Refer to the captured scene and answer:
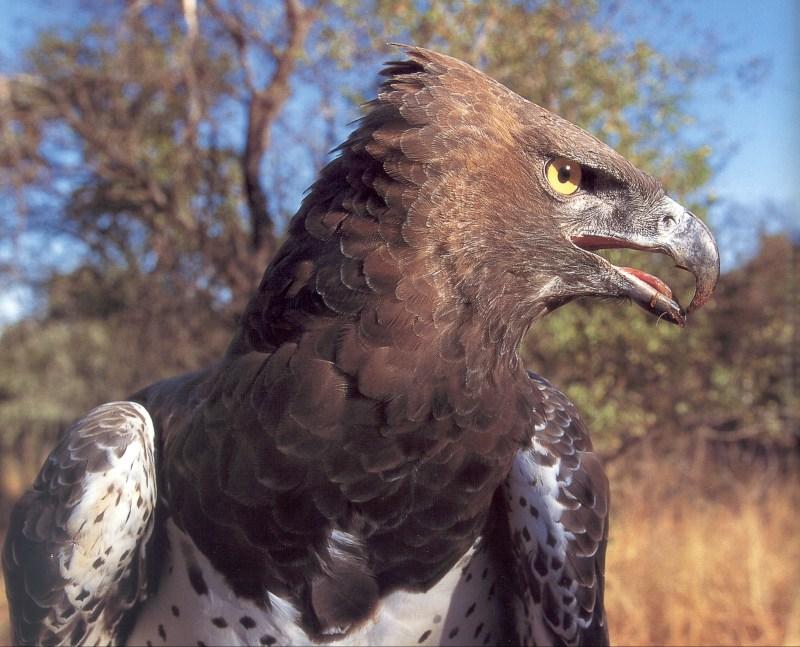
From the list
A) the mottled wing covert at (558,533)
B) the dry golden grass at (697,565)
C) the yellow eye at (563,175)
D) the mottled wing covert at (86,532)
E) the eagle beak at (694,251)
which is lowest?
the dry golden grass at (697,565)

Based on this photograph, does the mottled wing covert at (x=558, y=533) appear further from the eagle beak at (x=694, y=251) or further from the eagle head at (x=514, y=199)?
the eagle beak at (x=694, y=251)

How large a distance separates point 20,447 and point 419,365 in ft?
49.8

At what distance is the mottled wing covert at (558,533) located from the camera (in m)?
2.49

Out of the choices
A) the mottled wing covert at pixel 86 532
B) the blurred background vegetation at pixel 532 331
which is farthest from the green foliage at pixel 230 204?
the mottled wing covert at pixel 86 532

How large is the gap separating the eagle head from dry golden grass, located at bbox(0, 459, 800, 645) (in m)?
3.78

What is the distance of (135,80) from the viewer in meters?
9.30

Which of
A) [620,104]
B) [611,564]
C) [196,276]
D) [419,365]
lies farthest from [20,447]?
[419,365]

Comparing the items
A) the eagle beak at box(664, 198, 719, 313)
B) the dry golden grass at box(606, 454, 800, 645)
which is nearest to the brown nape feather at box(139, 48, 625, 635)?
the eagle beak at box(664, 198, 719, 313)

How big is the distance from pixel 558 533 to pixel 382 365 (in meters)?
1.04

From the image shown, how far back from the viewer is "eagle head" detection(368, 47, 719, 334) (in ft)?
6.61

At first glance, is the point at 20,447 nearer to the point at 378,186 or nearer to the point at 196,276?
the point at 196,276

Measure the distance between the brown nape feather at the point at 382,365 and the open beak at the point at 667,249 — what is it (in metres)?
0.25

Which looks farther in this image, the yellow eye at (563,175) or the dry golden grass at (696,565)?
the dry golden grass at (696,565)

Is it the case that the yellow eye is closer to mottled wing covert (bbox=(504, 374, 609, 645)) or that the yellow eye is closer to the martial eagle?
the martial eagle
